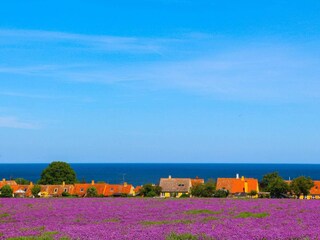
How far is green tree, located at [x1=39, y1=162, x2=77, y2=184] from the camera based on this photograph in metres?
105

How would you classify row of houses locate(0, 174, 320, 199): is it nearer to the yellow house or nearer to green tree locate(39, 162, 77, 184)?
the yellow house

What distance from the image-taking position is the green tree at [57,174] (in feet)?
345

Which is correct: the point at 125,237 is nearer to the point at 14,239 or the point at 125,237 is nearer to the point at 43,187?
the point at 14,239

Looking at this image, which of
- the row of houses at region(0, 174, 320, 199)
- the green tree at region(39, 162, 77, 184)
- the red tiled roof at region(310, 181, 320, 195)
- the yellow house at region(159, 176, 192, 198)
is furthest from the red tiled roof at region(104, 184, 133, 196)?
the red tiled roof at region(310, 181, 320, 195)

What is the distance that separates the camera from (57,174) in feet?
347

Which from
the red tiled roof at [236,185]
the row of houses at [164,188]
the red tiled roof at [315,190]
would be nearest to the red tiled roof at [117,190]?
the row of houses at [164,188]

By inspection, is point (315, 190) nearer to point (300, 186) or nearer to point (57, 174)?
point (300, 186)

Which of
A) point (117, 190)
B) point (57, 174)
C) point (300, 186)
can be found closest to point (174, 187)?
point (117, 190)

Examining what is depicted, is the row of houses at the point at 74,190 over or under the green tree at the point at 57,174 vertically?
under

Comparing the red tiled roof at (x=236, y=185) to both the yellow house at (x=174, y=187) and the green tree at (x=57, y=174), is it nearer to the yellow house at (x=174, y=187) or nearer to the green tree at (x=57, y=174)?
the yellow house at (x=174, y=187)

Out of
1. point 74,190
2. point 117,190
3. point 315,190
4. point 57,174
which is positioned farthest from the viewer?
point 57,174

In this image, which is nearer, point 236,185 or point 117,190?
point 117,190

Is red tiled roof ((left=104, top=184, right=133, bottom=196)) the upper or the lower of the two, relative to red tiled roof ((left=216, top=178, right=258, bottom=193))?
lower

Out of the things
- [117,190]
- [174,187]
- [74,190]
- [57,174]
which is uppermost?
[57,174]
